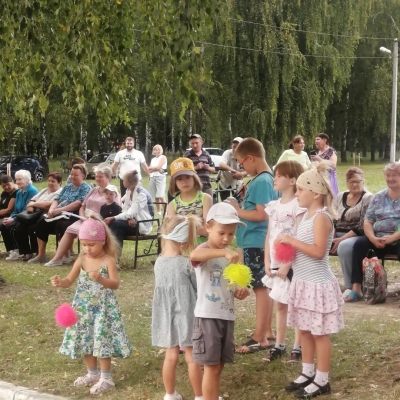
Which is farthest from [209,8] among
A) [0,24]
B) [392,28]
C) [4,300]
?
[392,28]

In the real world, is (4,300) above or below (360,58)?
below

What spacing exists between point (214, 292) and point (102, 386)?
143 cm

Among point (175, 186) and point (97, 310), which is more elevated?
point (175, 186)

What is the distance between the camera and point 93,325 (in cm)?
599

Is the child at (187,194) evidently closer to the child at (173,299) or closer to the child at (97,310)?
the child at (97,310)

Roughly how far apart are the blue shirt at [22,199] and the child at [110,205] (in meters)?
2.09

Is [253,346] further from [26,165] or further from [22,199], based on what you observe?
[26,165]

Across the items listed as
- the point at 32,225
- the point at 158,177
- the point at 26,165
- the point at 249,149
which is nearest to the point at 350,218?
the point at 249,149

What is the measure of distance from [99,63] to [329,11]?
25441mm

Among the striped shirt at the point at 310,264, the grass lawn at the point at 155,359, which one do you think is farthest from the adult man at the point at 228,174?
the striped shirt at the point at 310,264

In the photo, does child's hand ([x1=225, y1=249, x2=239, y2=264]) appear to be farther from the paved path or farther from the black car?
the black car

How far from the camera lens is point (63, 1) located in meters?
8.11

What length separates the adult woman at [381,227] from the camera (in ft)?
28.0

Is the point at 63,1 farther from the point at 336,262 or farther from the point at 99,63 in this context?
the point at 336,262
